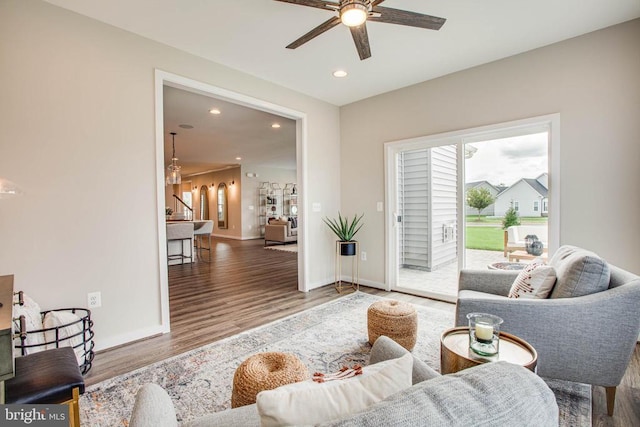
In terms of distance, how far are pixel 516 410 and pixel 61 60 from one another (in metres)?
3.33

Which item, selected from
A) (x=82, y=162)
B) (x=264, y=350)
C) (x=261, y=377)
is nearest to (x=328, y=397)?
(x=261, y=377)

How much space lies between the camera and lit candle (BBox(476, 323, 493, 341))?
1.35 m

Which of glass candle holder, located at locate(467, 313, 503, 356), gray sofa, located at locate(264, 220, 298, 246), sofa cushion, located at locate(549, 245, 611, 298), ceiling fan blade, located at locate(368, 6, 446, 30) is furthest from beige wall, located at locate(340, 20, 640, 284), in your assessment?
gray sofa, located at locate(264, 220, 298, 246)

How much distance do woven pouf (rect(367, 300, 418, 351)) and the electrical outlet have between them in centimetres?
224

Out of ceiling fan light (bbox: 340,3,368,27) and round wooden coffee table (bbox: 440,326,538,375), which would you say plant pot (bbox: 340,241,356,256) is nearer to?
round wooden coffee table (bbox: 440,326,538,375)

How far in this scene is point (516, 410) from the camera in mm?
557

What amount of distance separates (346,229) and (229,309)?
198cm

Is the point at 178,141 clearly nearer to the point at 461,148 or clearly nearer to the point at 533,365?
the point at 461,148

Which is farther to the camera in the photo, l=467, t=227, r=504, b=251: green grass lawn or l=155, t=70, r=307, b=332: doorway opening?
l=467, t=227, r=504, b=251: green grass lawn

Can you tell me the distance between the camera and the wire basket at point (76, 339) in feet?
6.75

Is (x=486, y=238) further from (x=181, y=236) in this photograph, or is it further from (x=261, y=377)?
(x=181, y=236)

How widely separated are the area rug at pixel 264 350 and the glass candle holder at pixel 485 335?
810mm

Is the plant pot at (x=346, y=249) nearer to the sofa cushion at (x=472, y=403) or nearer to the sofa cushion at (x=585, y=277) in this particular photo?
the sofa cushion at (x=585, y=277)

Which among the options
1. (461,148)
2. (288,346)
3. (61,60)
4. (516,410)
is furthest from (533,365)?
(61,60)
